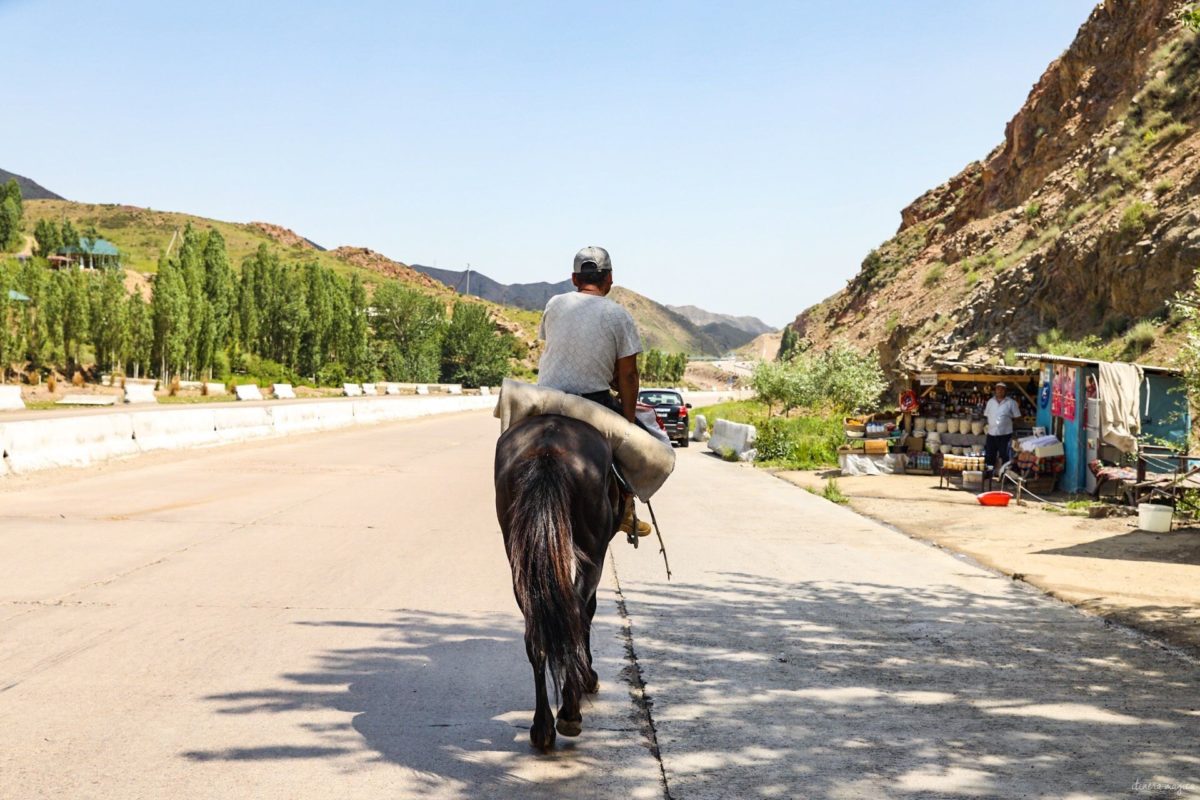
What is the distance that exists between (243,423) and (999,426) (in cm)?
1758

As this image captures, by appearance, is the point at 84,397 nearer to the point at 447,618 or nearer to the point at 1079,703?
the point at 447,618

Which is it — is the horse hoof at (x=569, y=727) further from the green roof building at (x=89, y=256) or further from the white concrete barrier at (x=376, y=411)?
the green roof building at (x=89, y=256)

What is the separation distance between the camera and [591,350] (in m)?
5.59

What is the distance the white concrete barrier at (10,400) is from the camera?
37.0 meters

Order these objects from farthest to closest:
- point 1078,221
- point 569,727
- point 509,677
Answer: point 1078,221, point 509,677, point 569,727

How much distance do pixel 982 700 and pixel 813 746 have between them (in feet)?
4.37

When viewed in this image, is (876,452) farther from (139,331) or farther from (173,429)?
(139,331)

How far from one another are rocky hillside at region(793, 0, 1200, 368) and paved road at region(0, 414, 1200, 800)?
16305mm

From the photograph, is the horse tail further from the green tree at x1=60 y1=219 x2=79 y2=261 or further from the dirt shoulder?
the green tree at x1=60 y1=219 x2=79 y2=261

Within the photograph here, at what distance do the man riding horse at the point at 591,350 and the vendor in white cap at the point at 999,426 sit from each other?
14.3m

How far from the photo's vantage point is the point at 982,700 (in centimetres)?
552

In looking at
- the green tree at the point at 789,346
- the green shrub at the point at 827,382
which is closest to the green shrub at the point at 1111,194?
the green shrub at the point at 827,382

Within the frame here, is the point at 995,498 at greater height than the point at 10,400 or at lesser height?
lesser

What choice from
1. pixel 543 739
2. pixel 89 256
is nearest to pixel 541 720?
pixel 543 739
